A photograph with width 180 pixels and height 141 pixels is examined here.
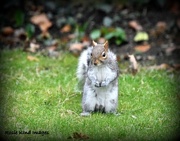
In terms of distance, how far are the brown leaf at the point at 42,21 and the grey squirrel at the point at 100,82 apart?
3.08 metres

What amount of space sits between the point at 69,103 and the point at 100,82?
0.69 metres

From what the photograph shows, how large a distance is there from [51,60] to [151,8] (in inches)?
87.5

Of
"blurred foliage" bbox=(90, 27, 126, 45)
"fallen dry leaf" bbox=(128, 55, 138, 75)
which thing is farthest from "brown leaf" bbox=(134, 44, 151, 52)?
"fallen dry leaf" bbox=(128, 55, 138, 75)

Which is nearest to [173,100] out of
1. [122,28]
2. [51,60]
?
[51,60]

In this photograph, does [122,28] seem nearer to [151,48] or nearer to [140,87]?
[151,48]

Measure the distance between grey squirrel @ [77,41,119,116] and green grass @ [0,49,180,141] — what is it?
11cm

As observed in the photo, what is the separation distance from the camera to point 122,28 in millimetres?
8406

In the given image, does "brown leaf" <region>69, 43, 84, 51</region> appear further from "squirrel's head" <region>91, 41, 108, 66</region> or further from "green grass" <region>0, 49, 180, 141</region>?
"squirrel's head" <region>91, 41, 108, 66</region>

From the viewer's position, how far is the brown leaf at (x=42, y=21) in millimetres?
8455

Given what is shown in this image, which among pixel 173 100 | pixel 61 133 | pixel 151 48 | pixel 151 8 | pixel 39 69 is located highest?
pixel 151 8

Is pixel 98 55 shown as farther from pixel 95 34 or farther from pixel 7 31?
pixel 7 31

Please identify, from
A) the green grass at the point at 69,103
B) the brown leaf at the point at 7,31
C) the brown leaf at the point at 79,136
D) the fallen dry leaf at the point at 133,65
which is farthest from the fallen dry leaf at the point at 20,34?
the brown leaf at the point at 79,136

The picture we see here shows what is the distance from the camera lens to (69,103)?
579cm

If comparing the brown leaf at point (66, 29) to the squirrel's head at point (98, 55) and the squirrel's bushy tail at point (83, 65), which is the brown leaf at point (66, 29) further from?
the squirrel's head at point (98, 55)
